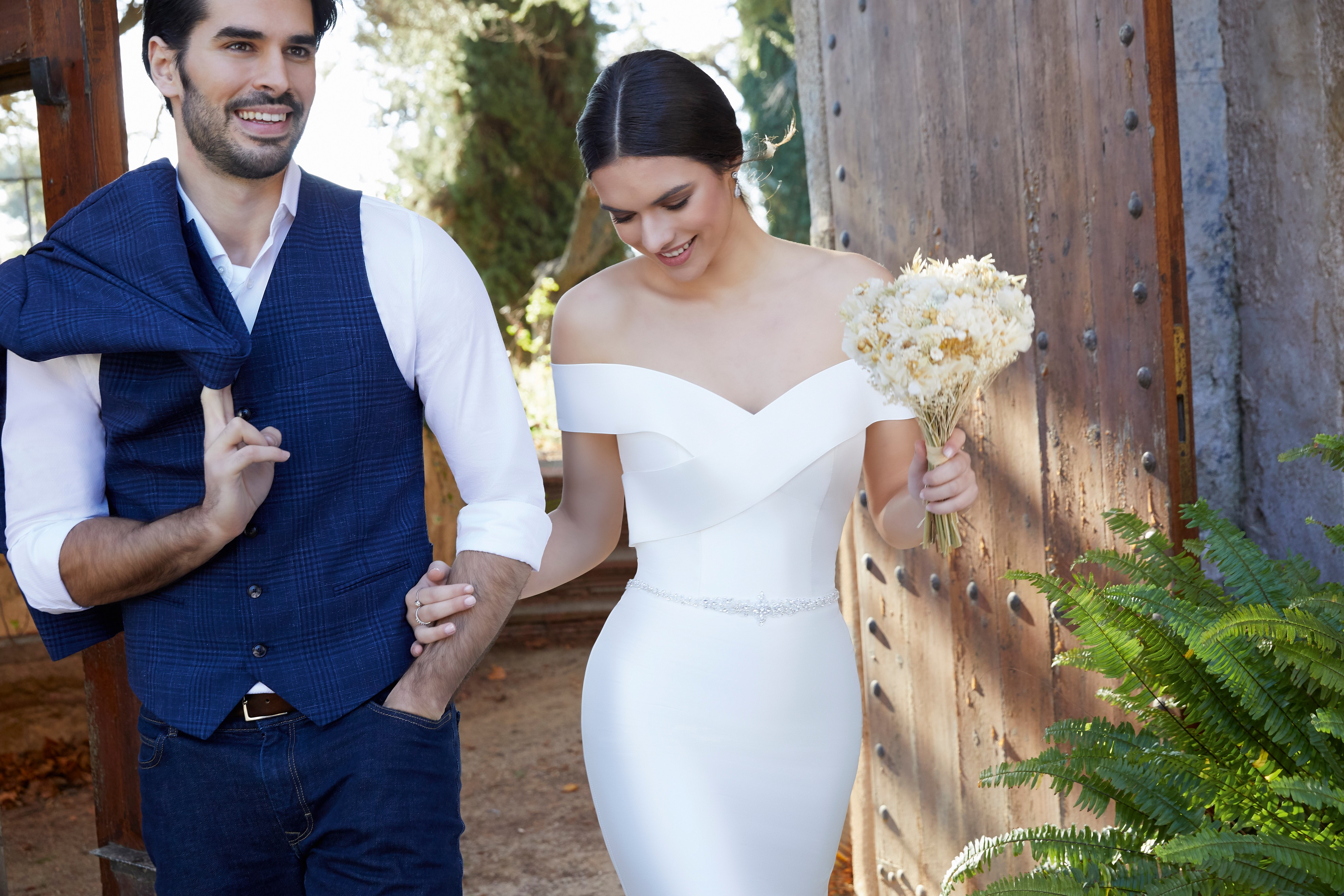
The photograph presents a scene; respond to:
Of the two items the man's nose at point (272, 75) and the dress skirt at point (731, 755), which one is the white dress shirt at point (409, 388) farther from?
→ the dress skirt at point (731, 755)

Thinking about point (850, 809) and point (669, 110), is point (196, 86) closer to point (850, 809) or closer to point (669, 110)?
point (669, 110)

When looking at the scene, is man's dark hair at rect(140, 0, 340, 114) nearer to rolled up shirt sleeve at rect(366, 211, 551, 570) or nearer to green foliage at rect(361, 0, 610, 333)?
rolled up shirt sleeve at rect(366, 211, 551, 570)

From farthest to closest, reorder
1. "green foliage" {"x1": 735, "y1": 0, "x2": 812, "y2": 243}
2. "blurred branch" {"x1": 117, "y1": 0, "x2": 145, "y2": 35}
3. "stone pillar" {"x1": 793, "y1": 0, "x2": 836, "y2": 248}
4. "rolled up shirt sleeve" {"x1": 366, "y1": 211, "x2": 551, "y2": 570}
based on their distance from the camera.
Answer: "green foliage" {"x1": 735, "y1": 0, "x2": 812, "y2": 243} → "blurred branch" {"x1": 117, "y1": 0, "x2": 145, "y2": 35} → "stone pillar" {"x1": 793, "y1": 0, "x2": 836, "y2": 248} → "rolled up shirt sleeve" {"x1": 366, "y1": 211, "x2": 551, "y2": 570}

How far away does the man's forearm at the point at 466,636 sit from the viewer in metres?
1.92

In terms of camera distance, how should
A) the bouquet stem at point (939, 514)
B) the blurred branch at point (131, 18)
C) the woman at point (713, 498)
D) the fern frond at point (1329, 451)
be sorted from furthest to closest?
the blurred branch at point (131, 18), the woman at point (713, 498), the fern frond at point (1329, 451), the bouquet stem at point (939, 514)

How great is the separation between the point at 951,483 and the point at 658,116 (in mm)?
906

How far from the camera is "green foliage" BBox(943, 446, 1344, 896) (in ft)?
6.39

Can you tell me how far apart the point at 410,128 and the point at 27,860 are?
9689 millimetres

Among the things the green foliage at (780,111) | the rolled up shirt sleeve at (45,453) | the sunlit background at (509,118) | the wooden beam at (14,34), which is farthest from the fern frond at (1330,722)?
the green foliage at (780,111)

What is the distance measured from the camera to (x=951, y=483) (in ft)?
6.92

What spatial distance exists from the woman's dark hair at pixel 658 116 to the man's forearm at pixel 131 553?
3.42 ft

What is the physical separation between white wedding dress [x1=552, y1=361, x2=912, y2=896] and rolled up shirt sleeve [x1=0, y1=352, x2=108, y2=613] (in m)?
1.02

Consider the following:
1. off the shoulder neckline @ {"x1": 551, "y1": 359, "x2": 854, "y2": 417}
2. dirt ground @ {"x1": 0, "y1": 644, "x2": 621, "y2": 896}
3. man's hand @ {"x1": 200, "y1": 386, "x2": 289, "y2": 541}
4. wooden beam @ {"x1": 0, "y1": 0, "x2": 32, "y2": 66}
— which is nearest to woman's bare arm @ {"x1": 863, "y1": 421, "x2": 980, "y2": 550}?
off the shoulder neckline @ {"x1": 551, "y1": 359, "x2": 854, "y2": 417}

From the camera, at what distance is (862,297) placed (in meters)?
2.06
